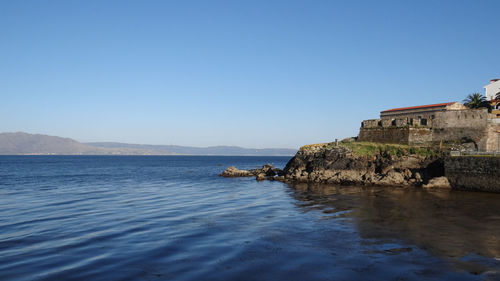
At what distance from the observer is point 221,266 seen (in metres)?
11.5

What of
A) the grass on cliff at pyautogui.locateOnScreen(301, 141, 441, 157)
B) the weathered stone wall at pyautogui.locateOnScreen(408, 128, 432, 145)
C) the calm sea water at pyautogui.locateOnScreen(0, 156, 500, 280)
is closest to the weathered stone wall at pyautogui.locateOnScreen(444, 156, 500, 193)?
the calm sea water at pyautogui.locateOnScreen(0, 156, 500, 280)

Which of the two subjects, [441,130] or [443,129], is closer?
[443,129]

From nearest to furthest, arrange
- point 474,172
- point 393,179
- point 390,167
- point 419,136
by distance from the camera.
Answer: point 474,172 < point 393,179 < point 390,167 < point 419,136

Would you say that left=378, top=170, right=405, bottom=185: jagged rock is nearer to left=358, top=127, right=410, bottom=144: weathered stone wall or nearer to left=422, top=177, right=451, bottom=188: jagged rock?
left=422, top=177, right=451, bottom=188: jagged rock

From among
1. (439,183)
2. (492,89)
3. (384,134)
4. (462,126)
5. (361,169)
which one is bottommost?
(439,183)

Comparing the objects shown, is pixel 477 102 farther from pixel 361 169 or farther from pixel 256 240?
pixel 256 240

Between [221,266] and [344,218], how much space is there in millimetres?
10266

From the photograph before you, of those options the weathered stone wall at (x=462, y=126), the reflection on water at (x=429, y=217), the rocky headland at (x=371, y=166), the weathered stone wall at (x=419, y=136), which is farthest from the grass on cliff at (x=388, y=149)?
the reflection on water at (x=429, y=217)

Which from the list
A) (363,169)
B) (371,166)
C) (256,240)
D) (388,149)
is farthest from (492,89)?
(256,240)

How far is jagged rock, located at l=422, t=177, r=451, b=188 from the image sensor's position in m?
31.5

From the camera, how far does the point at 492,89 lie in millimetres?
62219

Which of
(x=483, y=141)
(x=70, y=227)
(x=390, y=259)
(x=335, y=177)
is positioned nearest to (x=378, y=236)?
(x=390, y=259)

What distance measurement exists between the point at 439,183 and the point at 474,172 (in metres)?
3.11

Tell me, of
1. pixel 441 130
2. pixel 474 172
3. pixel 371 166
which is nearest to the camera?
pixel 474 172
